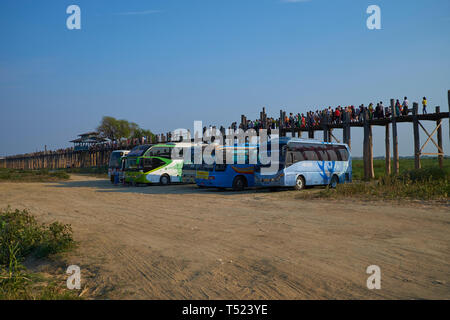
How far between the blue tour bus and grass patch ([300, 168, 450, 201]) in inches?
187

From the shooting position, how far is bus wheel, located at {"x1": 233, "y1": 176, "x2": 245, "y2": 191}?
18.4 meters

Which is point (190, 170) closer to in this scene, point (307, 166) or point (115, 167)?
point (307, 166)

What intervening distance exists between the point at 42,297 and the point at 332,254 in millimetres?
3966

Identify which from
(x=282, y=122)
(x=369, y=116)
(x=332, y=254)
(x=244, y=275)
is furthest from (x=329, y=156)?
(x=244, y=275)

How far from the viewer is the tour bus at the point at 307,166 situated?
1653cm

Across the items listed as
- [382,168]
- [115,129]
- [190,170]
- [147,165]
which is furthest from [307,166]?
[115,129]

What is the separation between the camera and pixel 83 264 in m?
5.73

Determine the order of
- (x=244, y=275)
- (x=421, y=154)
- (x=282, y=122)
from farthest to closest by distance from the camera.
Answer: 1. (x=282, y=122)
2. (x=421, y=154)
3. (x=244, y=275)

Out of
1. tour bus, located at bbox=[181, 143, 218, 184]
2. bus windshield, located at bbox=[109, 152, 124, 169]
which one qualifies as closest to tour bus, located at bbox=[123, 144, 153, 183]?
bus windshield, located at bbox=[109, 152, 124, 169]

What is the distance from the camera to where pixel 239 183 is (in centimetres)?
1856

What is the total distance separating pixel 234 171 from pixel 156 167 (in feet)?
23.8

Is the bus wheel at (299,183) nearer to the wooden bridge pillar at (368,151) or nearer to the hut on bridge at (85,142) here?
the wooden bridge pillar at (368,151)

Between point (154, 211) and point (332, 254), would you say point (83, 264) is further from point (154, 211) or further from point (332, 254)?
point (154, 211)

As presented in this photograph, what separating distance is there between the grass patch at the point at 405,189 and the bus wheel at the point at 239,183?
15.6 ft
